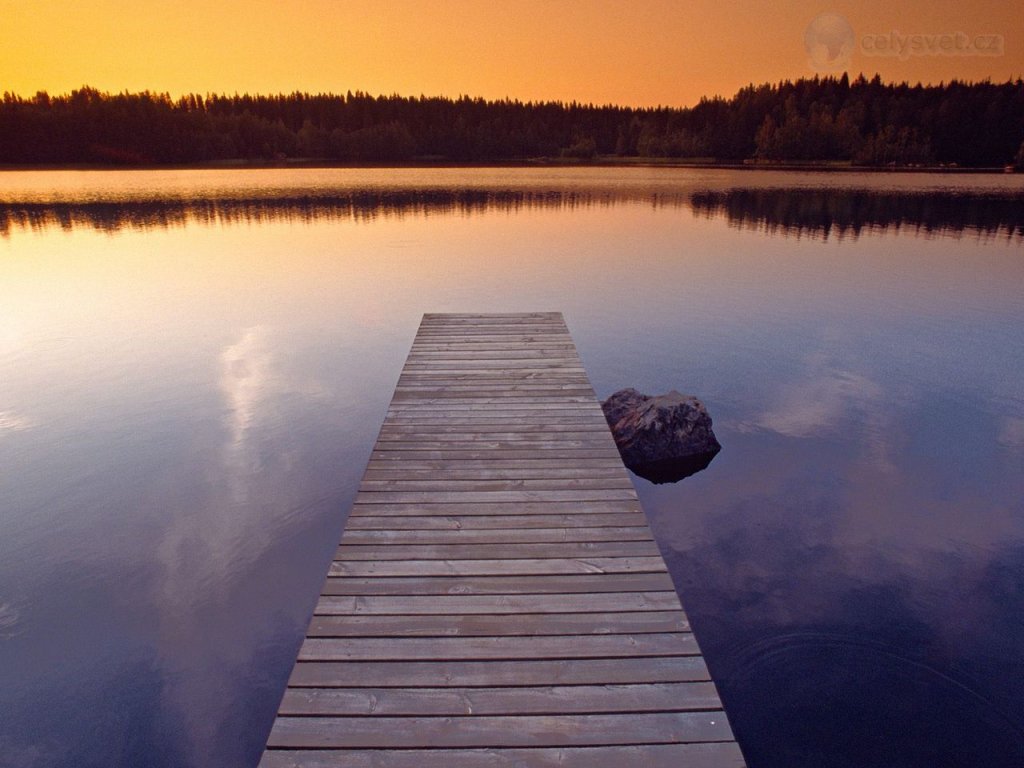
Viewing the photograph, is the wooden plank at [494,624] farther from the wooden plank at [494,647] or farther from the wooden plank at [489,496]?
the wooden plank at [489,496]

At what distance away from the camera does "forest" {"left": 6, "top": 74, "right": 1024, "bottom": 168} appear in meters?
107

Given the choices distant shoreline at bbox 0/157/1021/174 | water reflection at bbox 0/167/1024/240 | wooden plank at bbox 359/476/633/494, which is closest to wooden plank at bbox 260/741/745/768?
wooden plank at bbox 359/476/633/494

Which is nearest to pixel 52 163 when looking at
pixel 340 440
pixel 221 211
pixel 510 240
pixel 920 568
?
pixel 221 211

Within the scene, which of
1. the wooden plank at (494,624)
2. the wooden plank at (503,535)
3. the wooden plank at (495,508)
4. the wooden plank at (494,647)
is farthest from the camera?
the wooden plank at (495,508)

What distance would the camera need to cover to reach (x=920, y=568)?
686cm

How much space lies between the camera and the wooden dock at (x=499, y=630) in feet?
10.5

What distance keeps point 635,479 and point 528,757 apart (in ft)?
19.9

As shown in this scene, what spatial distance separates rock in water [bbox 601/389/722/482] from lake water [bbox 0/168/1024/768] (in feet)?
1.06

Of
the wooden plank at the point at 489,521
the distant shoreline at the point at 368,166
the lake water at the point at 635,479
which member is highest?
the distant shoreline at the point at 368,166

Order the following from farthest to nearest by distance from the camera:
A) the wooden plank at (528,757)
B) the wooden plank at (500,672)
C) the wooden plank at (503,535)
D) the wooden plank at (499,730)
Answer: the wooden plank at (503,535)
the wooden plank at (500,672)
the wooden plank at (499,730)
the wooden plank at (528,757)

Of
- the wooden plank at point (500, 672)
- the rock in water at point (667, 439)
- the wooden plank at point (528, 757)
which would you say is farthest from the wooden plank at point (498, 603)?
the rock in water at point (667, 439)

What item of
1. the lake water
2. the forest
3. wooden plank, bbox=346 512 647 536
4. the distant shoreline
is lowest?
the lake water

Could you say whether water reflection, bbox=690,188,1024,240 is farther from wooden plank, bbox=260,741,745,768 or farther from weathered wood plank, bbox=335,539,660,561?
wooden plank, bbox=260,741,745,768

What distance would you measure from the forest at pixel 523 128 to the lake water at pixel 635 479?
343 ft
